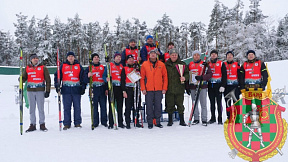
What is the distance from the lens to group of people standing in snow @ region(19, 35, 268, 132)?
5.31 meters

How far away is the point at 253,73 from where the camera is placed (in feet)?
17.2

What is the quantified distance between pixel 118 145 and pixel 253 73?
360 centimetres

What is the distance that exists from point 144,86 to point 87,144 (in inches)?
76.0

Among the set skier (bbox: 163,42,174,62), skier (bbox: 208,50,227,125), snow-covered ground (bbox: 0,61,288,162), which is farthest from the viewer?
skier (bbox: 163,42,174,62)

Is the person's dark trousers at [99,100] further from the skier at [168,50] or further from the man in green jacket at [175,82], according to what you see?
the skier at [168,50]

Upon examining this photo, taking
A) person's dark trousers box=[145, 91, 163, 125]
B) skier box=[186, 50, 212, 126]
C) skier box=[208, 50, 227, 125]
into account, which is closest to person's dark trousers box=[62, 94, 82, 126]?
person's dark trousers box=[145, 91, 163, 125]

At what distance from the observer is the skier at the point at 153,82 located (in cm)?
530

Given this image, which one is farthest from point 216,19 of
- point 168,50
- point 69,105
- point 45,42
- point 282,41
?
point 69,105

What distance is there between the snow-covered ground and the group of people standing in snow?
455mm

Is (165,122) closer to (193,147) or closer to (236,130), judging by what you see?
(193,147)

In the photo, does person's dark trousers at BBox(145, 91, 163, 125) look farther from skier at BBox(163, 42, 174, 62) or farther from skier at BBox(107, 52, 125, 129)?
skier at BBox(163, 42, 174, 62)

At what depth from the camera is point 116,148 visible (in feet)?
12.8

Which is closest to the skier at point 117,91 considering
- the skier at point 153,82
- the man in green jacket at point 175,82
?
the skier at point 153,82

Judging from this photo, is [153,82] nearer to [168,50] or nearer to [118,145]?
[168,50]
